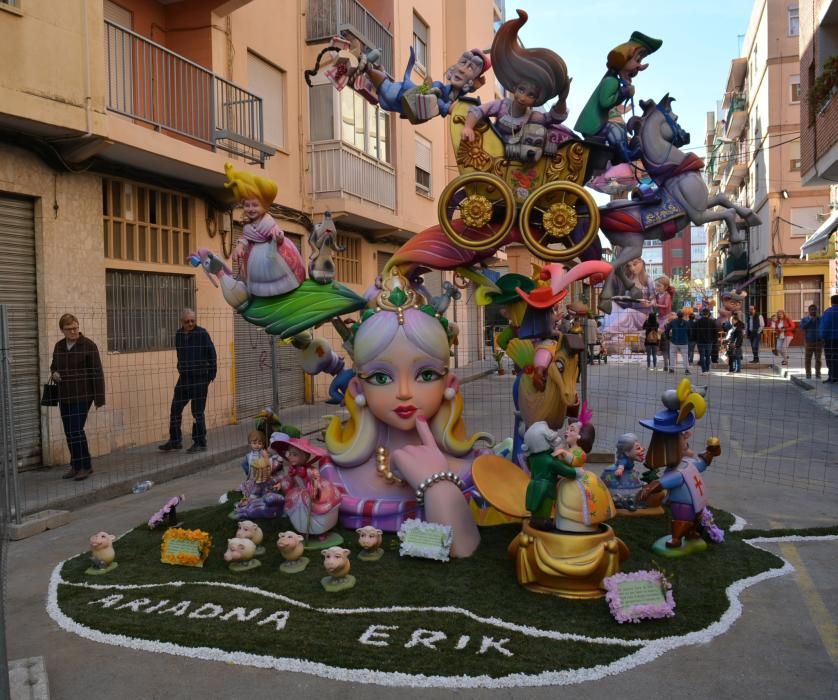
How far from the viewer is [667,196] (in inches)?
221

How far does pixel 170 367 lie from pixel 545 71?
6.77 m

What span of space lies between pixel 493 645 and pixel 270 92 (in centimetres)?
1152

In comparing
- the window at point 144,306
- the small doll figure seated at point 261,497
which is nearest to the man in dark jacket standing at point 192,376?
the window at point 144,306

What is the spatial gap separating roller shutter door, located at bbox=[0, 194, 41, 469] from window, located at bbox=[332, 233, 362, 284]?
7.34 metres

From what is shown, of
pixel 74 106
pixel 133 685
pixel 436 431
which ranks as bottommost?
pixel 133 685

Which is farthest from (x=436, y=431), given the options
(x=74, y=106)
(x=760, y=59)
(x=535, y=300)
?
(x=760, y=59)

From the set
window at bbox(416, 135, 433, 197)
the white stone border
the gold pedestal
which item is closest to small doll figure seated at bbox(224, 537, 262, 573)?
the white stone border

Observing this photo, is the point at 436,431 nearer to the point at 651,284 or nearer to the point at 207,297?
the point at 651,284

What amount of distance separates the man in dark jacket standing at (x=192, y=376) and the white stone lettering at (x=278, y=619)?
5.35 metres

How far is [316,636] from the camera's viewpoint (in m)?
3.92

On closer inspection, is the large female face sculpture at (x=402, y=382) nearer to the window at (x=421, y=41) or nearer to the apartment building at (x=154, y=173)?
the apartment building at (x=154, y=173)

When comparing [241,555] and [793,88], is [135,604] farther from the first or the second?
[793,88]

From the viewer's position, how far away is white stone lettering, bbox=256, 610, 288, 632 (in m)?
4.08

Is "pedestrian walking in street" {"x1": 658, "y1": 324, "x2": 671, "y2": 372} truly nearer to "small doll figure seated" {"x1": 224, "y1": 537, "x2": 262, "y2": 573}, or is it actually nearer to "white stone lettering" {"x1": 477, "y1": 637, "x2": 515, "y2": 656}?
"small doll figure seated" {"x1": 224, "y1": 537, "x2": 262, "y2": 573}
